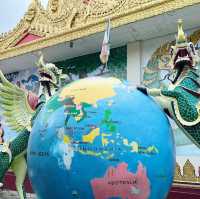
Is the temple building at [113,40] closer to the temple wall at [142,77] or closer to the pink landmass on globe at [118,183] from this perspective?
the temple wall at [142,77]

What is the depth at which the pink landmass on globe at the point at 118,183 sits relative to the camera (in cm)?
248

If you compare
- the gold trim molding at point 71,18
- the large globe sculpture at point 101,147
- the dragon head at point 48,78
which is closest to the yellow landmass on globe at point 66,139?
the large globe sculpture at point 101,147

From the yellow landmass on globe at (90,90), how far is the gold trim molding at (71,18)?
12.9ft

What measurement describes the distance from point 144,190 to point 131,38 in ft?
18.1

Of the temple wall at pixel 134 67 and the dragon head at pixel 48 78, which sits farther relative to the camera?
the temple wall at pixel 134 67

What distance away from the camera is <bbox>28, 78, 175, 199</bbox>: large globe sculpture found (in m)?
2.49

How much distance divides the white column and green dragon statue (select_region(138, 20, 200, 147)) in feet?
13.5

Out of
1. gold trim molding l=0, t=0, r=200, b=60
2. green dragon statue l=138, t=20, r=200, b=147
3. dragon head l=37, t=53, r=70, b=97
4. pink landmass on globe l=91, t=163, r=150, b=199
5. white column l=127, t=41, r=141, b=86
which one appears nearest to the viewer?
pink landmass on globe l=91, t=163, r=150, b=199

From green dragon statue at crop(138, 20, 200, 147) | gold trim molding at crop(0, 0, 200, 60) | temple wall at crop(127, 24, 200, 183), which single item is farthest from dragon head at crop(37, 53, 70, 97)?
gold trim molding at crop(0, 0, 200, 60)

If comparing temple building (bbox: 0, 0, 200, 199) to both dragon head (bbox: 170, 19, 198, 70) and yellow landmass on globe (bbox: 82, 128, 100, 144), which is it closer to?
dragon head (bbox: 170, 19, 198, 70)

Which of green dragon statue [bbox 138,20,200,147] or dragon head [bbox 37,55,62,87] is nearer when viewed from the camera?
green dragon statue [bbox 138,20,200,147]

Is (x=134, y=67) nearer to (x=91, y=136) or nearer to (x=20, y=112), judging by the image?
(x=20, y=112)

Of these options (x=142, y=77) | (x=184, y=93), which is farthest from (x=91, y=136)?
(x=142, y=77)

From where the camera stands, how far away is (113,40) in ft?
26.0
